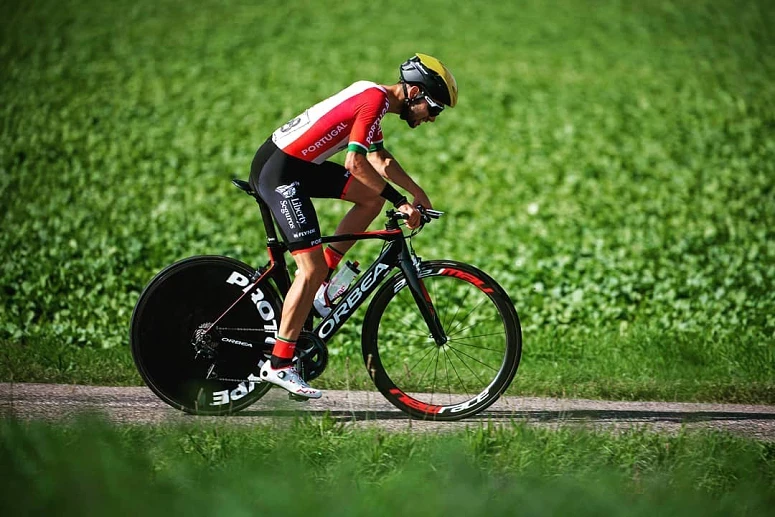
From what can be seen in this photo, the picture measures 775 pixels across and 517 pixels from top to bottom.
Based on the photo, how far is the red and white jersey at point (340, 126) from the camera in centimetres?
518

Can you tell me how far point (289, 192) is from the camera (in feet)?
17.6

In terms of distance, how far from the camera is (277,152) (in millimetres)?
5395

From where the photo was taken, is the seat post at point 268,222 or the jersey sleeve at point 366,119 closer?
the jersey sleeve at point 366,119

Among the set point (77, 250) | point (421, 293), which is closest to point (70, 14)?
point (77, 250)

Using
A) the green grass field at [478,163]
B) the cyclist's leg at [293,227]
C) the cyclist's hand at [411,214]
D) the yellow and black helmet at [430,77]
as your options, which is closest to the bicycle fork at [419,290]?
the cyclist's hand at [411,214]

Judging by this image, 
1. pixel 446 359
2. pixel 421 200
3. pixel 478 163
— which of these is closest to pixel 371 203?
pixel 421 200

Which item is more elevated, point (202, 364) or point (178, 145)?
point (178, 145)

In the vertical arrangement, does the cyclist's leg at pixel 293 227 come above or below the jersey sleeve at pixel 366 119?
below

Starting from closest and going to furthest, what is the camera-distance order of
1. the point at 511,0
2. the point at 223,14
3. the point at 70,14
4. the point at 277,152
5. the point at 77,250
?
the point at 277,152
the point at 77,250
the point at 70,14
the point at 223,14
the point at 511,0

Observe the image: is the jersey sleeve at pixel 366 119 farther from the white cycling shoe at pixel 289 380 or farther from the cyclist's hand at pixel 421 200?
the white cycling shoe at pixel 289 380

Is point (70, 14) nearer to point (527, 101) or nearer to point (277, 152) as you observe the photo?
point (527, 101)

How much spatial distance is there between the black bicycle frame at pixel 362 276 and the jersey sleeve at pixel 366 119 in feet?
1.90

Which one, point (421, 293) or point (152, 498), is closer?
point (152, 498)

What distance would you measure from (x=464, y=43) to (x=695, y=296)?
13112 millimetres
